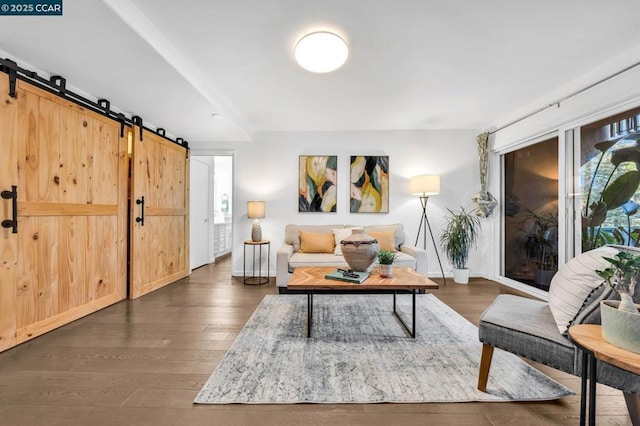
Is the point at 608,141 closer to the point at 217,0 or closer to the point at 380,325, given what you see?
the point at 380,325

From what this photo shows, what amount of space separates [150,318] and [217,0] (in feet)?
9.02

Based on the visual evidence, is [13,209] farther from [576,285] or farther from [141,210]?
[576,285]

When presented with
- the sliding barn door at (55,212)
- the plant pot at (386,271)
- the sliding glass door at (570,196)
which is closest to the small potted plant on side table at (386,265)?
the plant pot at (386,271)

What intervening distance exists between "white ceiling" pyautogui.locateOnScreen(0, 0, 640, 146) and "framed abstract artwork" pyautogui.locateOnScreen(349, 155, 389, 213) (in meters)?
1.11

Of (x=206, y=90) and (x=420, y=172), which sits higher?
(x=206, y=90)

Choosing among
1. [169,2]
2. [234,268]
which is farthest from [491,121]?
[234,268]

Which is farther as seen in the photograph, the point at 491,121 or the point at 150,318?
the point at 491,121

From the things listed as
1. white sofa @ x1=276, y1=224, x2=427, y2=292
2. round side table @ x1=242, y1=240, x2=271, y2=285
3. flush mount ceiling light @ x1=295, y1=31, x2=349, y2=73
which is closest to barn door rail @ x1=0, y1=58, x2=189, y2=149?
flush mount ceiling light @ x1=295, y1=31, x2=349, y2=73

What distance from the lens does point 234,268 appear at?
183 inches

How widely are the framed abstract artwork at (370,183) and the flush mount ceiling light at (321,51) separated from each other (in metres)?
2.23

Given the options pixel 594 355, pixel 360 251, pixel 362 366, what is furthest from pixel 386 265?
pixel 594 355

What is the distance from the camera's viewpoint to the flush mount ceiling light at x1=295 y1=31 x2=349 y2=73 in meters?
2.18

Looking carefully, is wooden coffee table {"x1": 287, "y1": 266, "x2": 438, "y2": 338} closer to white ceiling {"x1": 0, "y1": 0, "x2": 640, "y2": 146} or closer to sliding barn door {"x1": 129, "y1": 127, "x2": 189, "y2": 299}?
white ceiling {"x1": 0, "y1": 0, "x2": 640, "y2": 146}

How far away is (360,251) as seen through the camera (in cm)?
263
